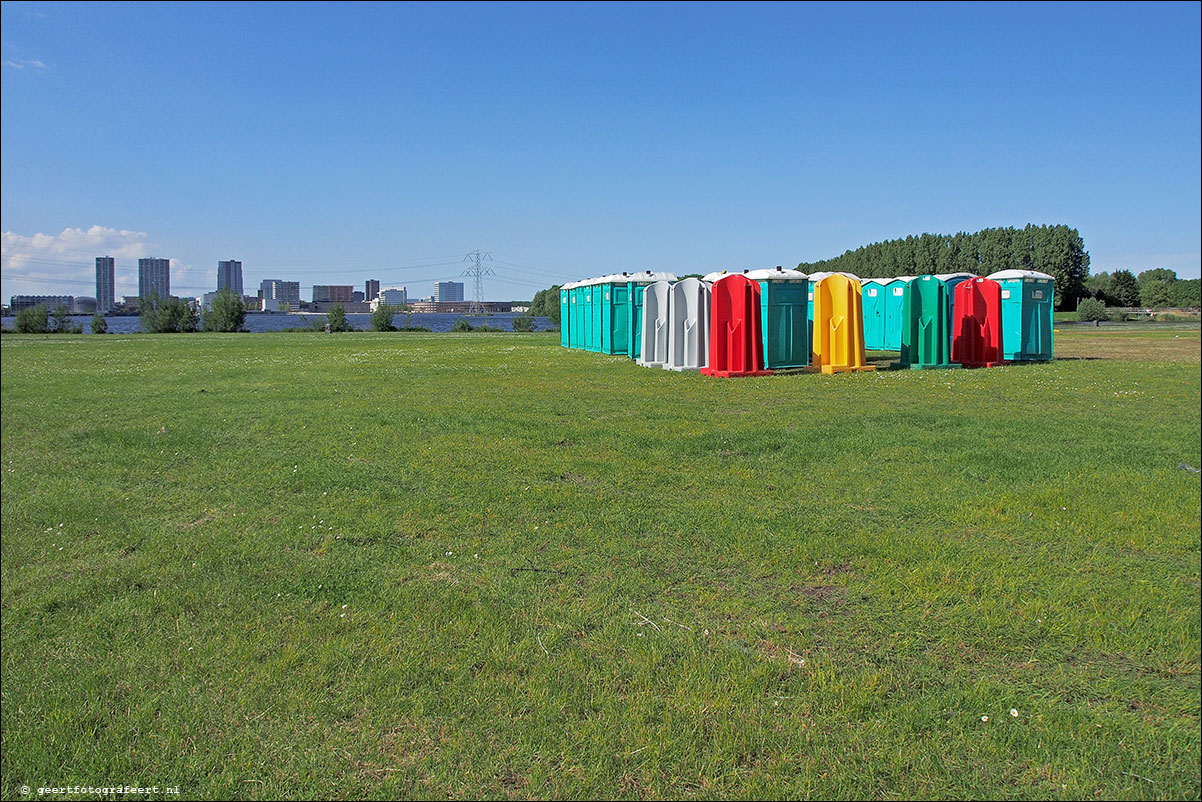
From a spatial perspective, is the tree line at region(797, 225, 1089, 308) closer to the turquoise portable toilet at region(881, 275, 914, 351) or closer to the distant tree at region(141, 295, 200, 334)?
the turquoise portable toilet at region(881, 275, 914, 351)

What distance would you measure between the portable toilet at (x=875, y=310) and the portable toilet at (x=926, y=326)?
415 inches

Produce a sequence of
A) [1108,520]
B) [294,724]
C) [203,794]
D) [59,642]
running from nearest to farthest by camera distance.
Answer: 1. [203,794]
2. [294,724]
3. [1108,520]
4. [59,642]

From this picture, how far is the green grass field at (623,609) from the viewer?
3041 mm

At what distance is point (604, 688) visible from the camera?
389 centimetres

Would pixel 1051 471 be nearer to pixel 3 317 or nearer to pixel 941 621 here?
pixel 941 621

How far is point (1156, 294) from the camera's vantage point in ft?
3.86

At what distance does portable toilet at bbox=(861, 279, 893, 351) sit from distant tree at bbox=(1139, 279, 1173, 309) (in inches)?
1186

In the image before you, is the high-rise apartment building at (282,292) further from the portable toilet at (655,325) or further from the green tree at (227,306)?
the portable toilet at (655,325)

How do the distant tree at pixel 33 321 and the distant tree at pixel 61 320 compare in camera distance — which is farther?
the distant tree at pixel 61 320

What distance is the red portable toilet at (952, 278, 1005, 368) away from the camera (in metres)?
19.8

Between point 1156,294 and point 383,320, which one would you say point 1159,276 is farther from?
point 383,320

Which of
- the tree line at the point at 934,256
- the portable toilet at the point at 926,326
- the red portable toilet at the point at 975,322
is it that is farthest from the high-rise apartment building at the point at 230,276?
the tree line at the point at 934,256

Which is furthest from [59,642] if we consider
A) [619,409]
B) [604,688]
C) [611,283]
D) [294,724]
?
[611,283]

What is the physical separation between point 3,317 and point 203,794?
228 centimetres
